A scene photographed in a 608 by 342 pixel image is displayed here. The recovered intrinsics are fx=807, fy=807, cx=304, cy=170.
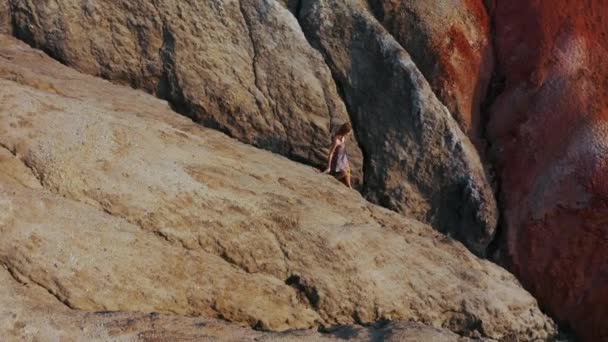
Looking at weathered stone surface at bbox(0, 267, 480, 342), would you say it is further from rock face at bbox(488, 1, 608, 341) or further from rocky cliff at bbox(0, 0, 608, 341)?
rock face at bbox(488, 1, 608, 341)

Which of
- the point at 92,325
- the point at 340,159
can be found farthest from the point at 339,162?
the point at 92,325

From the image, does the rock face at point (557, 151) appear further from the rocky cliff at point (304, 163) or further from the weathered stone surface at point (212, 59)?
the weathered stone surface at point (212, 59)

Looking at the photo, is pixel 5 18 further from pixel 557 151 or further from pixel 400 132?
pixel 557 151

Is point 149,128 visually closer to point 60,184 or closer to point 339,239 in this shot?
point 60,184

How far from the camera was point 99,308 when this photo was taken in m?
7.51

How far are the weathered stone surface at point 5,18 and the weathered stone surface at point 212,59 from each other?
11 cm

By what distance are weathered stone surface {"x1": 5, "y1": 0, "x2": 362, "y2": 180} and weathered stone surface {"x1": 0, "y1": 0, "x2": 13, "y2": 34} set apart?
0.11 metres

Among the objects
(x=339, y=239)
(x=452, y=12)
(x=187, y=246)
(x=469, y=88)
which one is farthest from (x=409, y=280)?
(x=452, y=12)

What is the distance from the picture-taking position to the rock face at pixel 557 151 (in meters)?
9.98

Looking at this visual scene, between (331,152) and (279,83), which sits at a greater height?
(279,83)

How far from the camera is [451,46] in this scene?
36.3 ft

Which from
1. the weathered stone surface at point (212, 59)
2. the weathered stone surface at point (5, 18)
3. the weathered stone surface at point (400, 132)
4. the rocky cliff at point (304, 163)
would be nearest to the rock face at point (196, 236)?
the rocky cliff at point (304, 163)

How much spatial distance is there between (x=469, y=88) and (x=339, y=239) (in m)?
3.46

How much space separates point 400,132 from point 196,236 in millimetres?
3544
